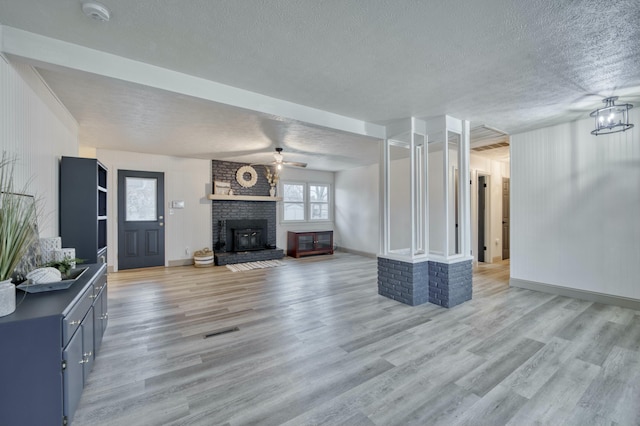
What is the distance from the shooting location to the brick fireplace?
6.93 metres

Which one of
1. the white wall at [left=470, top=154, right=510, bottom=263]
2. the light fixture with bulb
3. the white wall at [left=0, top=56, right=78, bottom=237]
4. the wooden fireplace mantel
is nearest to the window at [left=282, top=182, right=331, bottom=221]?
the wooden fireplace mantel

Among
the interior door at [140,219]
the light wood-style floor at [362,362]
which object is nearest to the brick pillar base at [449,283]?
the light wood-style floor at [362,362]

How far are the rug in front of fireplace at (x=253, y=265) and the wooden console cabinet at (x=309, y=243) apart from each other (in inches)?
36.1

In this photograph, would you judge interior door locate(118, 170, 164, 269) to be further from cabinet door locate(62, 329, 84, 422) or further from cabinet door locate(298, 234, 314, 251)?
cabinet door locate(62, 329, 84, 422)

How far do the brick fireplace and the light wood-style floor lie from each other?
282 centimetres

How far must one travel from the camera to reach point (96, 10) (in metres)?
1.69

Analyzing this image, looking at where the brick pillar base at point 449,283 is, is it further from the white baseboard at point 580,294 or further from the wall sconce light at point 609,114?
the wall sconce light at point 609,114

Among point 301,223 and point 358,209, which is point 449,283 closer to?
point 358,209

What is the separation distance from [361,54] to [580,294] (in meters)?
4.53

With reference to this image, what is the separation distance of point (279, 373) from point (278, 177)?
586 centimetres

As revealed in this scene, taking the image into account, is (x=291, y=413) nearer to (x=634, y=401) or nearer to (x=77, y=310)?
(x=77, y=310)

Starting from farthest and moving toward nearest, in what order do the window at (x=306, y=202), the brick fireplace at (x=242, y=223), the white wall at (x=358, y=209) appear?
the window at (x=306, y=202)
the white wall at (x=358, y=209)
the brick fireplace at (x=242, y=223)

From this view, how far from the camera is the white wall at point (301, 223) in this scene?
8008mm

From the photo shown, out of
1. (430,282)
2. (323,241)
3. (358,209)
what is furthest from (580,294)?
(323,241)
